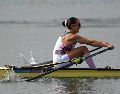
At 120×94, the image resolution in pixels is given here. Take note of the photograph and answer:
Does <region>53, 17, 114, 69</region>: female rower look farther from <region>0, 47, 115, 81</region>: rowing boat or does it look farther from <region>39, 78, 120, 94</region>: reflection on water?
<region>39, 78, 120, 94</region>: reflection on water

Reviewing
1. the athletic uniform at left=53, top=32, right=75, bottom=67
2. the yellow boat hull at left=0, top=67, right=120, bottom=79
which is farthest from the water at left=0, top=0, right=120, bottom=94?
the athletic uniform at left=53, top=32, right=75, bottom=67

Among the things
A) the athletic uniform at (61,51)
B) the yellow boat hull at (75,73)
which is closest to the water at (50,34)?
the yellow boat hull at (75,73)

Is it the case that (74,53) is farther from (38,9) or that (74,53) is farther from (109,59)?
(38,9)

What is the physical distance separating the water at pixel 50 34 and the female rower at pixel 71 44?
0.93 meters

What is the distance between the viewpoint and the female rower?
25.1 meters

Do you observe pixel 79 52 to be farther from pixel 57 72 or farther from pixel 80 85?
pixel 80 85

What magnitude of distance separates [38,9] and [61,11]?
4.41m

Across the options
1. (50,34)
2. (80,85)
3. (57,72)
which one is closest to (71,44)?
(57,72)

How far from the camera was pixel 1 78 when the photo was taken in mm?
25234

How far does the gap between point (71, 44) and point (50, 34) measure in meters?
27.3

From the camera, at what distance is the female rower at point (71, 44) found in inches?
987

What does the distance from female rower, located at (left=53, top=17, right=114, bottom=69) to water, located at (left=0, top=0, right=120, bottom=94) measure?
928mm

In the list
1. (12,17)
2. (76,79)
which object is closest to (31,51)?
(76,79)

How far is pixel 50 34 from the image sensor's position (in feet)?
172
